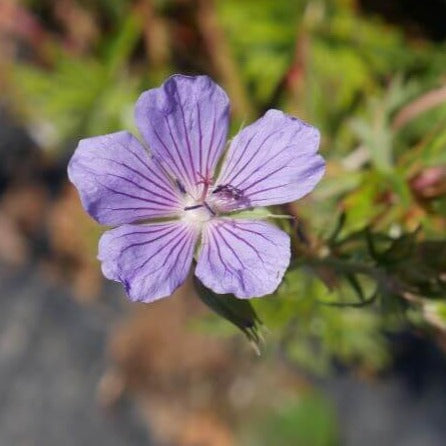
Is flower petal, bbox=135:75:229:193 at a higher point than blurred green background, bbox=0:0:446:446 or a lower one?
higher

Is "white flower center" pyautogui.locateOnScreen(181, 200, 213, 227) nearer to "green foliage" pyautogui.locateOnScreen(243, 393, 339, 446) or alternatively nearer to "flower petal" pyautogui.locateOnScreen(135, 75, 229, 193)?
"flower petal" pyautogui.locateOnScreen(135, 75, 229, 193)

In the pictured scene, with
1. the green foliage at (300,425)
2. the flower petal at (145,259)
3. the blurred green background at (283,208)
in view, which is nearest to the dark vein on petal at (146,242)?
the flower petal at (145,259)

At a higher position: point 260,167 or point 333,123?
point 260,167

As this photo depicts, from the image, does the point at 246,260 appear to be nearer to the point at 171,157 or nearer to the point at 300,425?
the point at 171,157

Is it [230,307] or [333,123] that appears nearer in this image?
[230,307]

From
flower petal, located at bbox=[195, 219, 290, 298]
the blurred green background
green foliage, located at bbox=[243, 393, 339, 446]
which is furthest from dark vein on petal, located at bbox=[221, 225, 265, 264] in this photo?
green foliage, located at bbox=[243, 393, 339, 446]

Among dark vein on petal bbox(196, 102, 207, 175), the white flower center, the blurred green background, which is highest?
dark vein on petal bbox(196, 102, 207, 175)

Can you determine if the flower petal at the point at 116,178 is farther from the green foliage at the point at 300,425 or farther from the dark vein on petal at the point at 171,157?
the green foliage at the point at 300,425

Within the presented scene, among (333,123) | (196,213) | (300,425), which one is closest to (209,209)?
(196,213)
